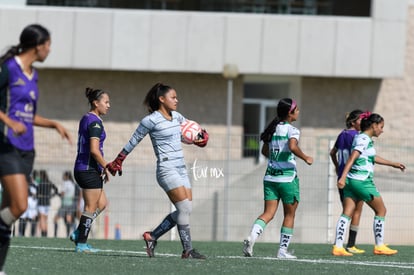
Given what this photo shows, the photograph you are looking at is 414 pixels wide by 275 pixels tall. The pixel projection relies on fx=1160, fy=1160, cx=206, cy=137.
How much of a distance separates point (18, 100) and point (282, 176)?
452 cm

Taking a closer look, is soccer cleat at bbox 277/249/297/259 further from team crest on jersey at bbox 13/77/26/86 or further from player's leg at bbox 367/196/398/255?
team crest on jersey at bbox 13/77/26/86

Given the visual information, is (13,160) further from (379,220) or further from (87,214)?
(379,220)

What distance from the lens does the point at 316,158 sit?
77.6 feet

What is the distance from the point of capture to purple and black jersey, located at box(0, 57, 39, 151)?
8961 mm

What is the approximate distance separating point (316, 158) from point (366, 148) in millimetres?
9619

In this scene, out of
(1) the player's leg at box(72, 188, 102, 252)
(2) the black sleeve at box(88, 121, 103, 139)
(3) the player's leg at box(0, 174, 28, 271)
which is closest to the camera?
(3) the player's leg at box(0, 174, 28, 271)

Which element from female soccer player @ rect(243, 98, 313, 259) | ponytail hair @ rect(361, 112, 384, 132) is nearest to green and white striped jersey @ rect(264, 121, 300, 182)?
female soccer player @ rect(243, 98, 313, 259)

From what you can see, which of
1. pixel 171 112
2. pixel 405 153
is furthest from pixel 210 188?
pixel 171 112

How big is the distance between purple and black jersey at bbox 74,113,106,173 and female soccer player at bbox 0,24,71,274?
3.64m

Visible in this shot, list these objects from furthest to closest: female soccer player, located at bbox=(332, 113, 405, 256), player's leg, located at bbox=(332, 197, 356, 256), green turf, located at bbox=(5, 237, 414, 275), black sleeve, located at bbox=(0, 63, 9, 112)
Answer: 1. player's leg, located at bbox=(332, 197, 356, 256)
2. female soccer player, located at bbox=(332, 113, 405, 256)
3. green turf, located at bbox=(5, 237, 414, 275)
4. black sleeve, located at bbox=(0, 63, 9, 112)

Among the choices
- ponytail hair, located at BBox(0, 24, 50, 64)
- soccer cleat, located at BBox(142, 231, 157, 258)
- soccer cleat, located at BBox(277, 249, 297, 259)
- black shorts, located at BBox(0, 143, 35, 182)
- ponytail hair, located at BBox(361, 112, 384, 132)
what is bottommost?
soccer cleat, located at BBox(277, 249, 297, 259)

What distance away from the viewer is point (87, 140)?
13.0m

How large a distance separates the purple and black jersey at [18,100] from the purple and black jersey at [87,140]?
376cm

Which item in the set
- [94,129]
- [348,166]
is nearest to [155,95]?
[94,129]
